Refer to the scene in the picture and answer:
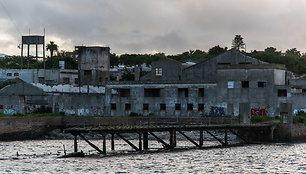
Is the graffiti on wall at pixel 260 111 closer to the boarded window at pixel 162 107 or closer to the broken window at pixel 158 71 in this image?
the boarded window at pixel 162 107

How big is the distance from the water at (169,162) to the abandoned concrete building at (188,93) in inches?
947

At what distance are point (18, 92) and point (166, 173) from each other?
60.3 metres

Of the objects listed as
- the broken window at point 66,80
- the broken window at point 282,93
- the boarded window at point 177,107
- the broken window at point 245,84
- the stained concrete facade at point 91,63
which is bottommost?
the boarded window at point 177,107

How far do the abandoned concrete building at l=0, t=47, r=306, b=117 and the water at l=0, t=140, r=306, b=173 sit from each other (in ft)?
78.9

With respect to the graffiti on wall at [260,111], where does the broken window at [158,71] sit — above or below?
above

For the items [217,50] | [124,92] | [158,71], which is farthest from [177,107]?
[217,50]

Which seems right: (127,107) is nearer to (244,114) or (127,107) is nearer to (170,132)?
(244,114)

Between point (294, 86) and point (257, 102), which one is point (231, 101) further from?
point (294, 86)

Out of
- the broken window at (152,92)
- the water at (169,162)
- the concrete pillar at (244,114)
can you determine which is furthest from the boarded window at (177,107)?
the water at (169,162)

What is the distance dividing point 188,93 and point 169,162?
1604 inches

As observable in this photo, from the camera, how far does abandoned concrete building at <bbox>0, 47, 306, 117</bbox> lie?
85.4 metres

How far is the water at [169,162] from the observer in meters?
44.2

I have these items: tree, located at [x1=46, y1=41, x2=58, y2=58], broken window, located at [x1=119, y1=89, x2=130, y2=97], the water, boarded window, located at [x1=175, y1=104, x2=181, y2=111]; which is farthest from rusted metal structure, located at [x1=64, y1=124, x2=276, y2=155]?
tree, located at [x1=46, y1=41, x2=58, y2=58]

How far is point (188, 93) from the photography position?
89188 millimetres
